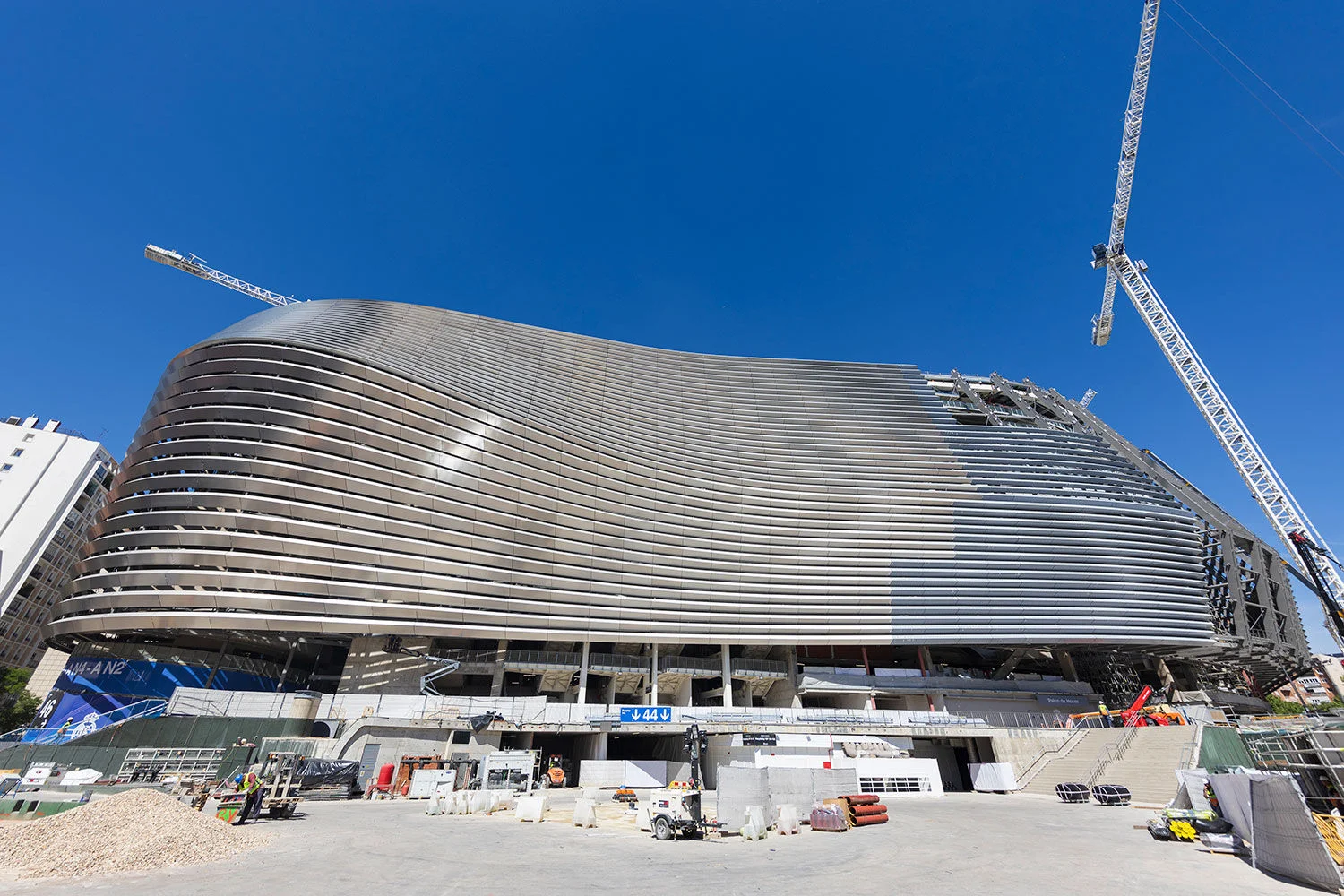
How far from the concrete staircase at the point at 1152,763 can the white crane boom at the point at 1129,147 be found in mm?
72103

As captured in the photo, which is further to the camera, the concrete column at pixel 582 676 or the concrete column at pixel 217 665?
the concrete column at pixel 582 676

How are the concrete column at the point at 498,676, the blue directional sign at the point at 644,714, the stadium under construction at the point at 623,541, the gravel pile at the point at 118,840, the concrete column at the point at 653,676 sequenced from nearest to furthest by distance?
the gravel pile at the point at 118,840, the blue directional sign at the point at 644,714, the stadium under construction at the point at 623,541, the concrete column at the point at 498,676, the concrete column at the point at 653,676

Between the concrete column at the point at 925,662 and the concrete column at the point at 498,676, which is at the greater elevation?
the concrete column at the point at 925,662

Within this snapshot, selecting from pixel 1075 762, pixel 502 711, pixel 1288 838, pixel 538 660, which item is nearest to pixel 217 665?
pixel 502 711

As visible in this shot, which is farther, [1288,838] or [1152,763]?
[1152,763]

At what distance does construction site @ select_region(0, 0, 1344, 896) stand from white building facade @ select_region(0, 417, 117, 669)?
15832mm

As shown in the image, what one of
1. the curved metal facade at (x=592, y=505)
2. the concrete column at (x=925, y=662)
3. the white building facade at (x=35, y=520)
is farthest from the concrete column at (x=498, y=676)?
the white building facade at (x=35, y=520)

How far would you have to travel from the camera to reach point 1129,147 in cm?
7638

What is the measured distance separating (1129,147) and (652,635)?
289 feet

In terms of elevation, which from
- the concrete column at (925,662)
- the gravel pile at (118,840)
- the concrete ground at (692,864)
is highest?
the concrete column at (925,662)

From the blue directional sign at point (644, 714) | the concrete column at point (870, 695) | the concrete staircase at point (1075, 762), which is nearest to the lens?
the concrete staircase at point (1075, 762)

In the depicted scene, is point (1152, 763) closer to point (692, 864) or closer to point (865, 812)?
point (865, 812)

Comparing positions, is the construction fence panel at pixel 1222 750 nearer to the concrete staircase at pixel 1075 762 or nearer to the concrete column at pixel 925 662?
the concrete staircase at pixel 1075 762

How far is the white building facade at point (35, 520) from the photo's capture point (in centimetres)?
7519
